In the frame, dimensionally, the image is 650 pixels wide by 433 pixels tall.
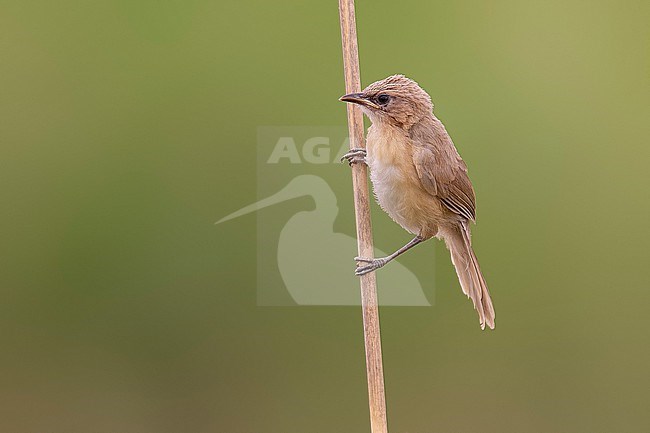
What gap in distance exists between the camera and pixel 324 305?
425cm

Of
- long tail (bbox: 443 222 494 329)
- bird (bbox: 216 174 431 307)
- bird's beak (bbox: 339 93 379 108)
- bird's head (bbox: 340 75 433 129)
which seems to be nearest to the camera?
bird's beak (bbox: 339 93 379 108)

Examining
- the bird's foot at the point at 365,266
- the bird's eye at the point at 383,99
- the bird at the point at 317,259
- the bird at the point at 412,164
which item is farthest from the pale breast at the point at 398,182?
the bird at the point at 317,259

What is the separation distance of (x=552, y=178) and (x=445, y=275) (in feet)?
2.47

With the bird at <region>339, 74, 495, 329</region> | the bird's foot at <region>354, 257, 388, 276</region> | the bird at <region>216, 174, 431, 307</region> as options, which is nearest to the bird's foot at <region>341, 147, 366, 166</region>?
the bird at <region>339, 74, 495, 329</region>

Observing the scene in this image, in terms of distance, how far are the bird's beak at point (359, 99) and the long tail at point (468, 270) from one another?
1.84 ft

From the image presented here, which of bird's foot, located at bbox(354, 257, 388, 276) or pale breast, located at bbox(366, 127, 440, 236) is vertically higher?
pale breast, located at bbox(366, 127, 440, 236)

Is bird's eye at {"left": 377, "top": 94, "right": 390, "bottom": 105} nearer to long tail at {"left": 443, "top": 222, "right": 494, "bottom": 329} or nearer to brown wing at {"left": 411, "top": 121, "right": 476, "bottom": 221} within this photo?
brown wing at {"left": 411, "top": 121, "right": 476, "bottom": 221}

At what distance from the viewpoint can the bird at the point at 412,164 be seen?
2.68 meters

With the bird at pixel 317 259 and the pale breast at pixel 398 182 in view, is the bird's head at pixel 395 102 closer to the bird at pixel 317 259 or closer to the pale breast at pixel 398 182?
the pale breast at pixel 398 182

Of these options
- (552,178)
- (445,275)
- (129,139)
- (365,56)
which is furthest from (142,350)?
(552,178)

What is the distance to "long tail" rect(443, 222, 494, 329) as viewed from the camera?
280cm

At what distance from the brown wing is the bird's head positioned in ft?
0.21

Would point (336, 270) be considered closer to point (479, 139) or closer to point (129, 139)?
point (479, 139)

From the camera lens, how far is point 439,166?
2754 millimetres
